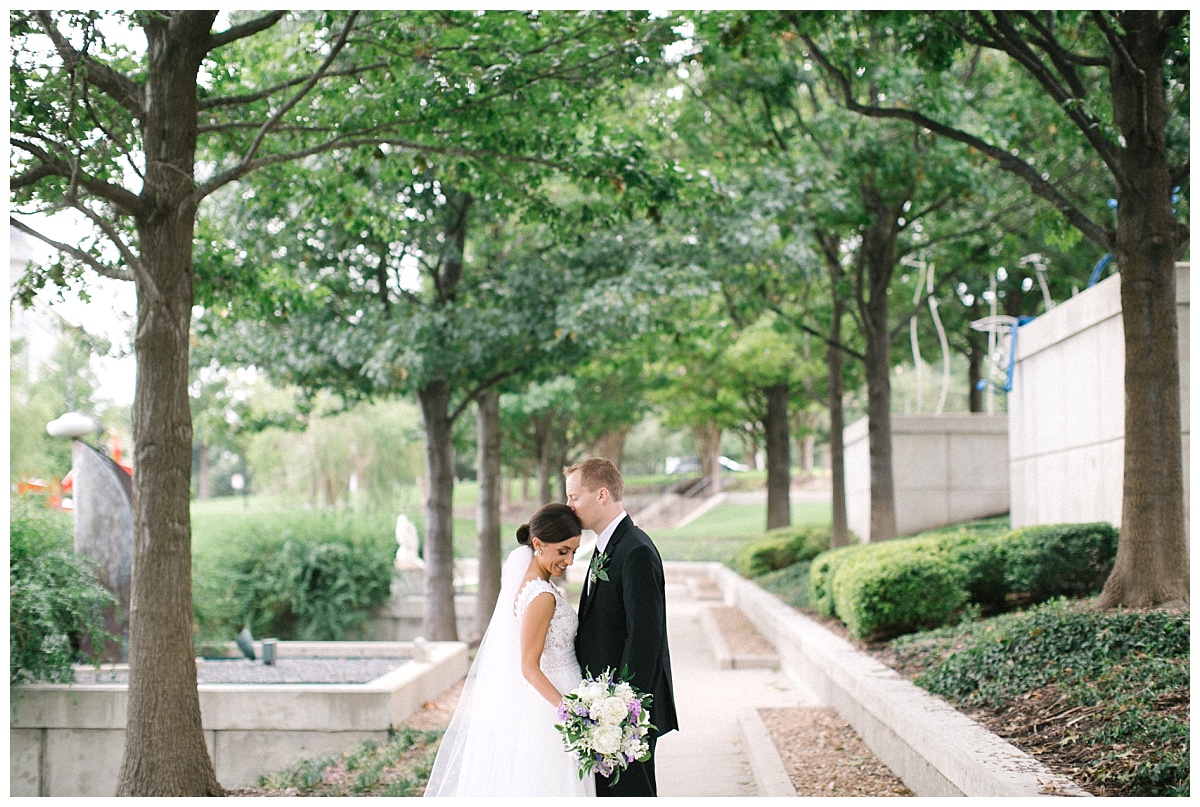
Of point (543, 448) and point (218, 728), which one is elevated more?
point (543, 448)

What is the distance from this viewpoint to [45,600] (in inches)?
359

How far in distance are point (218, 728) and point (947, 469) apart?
1443 cm

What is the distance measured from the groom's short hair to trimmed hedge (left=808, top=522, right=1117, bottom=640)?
238 inches

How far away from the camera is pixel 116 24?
7016mm

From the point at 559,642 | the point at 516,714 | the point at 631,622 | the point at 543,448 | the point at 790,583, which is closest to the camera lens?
the point at 631,622

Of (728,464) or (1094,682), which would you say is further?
(728,464)

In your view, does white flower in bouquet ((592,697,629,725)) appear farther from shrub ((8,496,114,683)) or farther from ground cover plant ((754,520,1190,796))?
shrub ((8,496,114,683))

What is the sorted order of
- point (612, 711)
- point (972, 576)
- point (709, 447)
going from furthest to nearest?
1. point (709, 447)
2. point (972, 576)
3. point (612, 711)

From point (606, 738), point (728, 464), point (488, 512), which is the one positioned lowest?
point (606, 738)

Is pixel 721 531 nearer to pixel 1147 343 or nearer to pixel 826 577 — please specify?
pixel 826 577

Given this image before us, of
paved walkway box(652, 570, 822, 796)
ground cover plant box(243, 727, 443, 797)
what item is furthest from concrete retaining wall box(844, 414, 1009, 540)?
ground cover plant box(243, 727, 443, 797)

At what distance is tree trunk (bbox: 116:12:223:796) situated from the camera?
6.57 metres

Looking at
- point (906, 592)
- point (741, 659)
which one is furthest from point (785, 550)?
point (906, 592)

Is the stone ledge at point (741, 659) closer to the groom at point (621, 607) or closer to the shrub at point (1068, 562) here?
the shrub at point (1068, 562)
